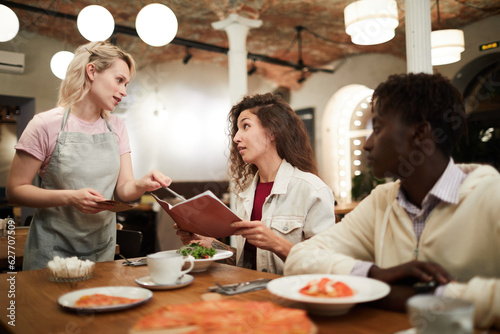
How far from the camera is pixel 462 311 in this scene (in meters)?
0.67

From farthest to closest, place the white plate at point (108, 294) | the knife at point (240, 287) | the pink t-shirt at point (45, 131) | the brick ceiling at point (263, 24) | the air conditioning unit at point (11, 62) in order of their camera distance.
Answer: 1. the air conditioning unit at point (11, 62)
2. the brick ceiling at point (263, 24)
3. the pink t-shirt at point (45, 131)
4. the knife at point (240, 287)
5. the white plate at point (108, 294)

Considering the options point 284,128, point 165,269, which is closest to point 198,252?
point 165,269

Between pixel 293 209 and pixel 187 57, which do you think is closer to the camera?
pixel 293 209

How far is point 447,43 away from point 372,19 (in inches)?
63.9

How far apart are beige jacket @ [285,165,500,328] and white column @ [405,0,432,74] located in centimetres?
225

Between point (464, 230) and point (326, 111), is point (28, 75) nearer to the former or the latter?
point (326, 111)

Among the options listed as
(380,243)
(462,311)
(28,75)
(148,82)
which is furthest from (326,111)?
(462,311)

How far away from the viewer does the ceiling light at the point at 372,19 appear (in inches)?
157

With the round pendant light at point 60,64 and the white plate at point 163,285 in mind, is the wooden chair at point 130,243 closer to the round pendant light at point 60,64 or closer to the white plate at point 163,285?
the white plate at point 163,285

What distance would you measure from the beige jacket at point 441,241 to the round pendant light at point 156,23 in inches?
110

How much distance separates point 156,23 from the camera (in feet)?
11.8

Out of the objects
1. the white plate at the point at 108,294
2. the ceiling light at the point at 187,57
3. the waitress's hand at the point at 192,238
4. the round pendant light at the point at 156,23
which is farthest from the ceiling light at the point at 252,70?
the white plate at the point at 108,294

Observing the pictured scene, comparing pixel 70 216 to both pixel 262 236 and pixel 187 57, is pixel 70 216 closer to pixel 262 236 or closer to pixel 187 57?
pixel 262 236

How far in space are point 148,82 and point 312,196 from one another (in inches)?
281
